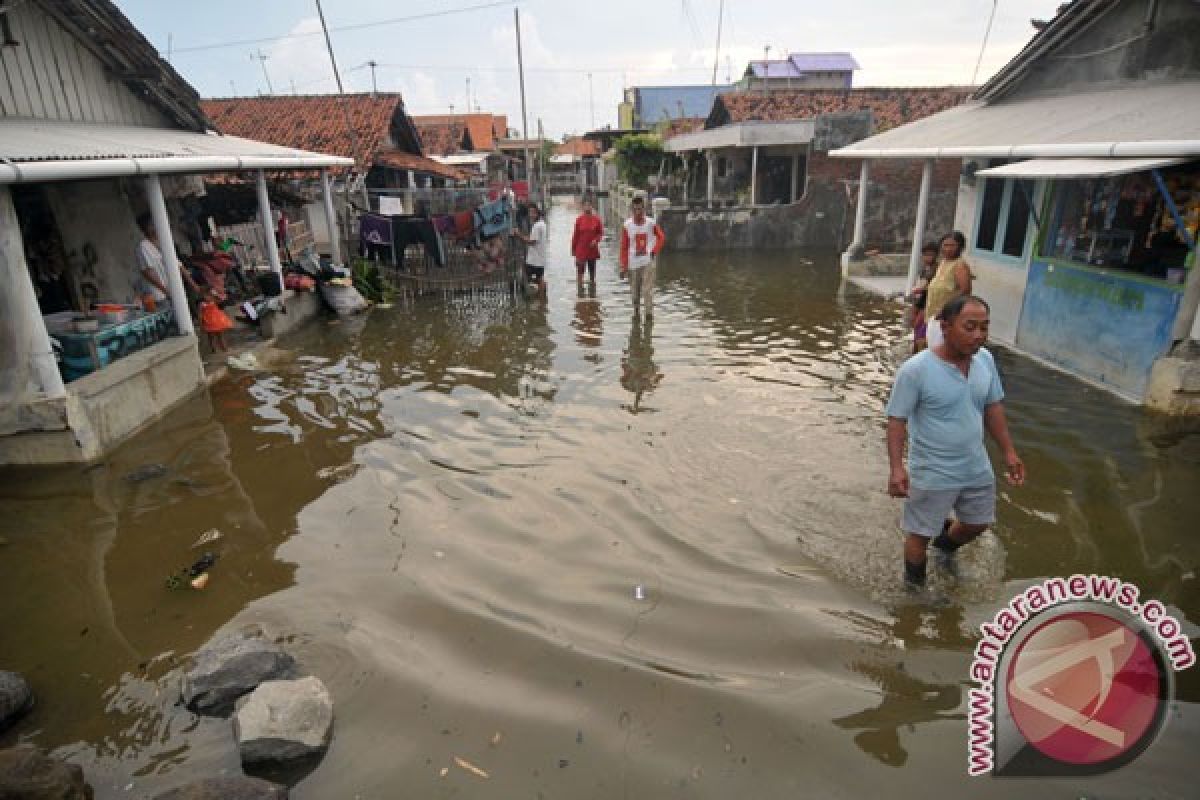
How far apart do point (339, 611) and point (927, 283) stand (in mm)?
6915

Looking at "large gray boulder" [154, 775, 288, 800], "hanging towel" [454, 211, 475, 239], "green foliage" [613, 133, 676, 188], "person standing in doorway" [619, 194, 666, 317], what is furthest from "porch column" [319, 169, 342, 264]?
"green foliage" [613, 133, 676, 188]

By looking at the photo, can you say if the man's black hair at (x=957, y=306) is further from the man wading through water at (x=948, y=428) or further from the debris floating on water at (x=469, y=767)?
the debris floating on water at (x=469, y=767)

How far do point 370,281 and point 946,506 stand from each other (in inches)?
433

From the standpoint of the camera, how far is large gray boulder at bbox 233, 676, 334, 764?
288cm

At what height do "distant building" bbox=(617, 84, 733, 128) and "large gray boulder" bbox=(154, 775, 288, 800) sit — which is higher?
"distant building" bbox=(617, 84, 733, 128)

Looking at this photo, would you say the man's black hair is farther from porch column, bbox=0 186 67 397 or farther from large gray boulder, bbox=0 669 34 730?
porch column, bbox=0 186 67 397

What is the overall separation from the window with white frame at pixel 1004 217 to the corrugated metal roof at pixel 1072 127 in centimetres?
73

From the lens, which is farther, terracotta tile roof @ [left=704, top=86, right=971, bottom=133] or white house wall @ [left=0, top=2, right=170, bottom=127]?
terracotta tile roof @ [left=704, top=86, right=971, bottom=133]

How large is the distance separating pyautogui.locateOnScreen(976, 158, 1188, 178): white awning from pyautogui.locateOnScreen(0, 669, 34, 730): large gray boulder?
832 centimetres

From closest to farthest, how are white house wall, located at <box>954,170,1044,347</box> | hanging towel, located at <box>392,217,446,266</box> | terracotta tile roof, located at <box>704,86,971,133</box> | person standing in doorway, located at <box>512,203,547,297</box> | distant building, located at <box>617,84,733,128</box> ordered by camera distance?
white house wall, located at <box>954,170,1044,347</box>
person standing in doorway, located at <box>512,203,547,297</box>
hanging towel, located at <box>392,217,446,266</box>
terracotta tile roof, located at <box>704,86,971,133</box>
distant building, located at <box>617,84,733,128</box>

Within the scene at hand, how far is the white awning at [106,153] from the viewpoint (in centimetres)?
536

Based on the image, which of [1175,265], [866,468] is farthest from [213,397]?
[1175,265]

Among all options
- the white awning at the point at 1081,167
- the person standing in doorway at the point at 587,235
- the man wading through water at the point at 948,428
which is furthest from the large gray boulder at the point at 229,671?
the person standing in doorway at the point at 587,235

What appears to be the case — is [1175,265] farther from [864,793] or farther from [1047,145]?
[864,793]
